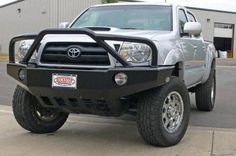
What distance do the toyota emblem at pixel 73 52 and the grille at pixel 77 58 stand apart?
0.03 meters

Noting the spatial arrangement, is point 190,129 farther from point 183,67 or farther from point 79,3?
point 79,3

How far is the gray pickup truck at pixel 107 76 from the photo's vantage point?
5.58 meters

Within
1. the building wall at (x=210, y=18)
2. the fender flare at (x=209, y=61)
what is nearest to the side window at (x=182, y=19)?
the fender flare at (x=209, y=61)

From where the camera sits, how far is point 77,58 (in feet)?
18.9

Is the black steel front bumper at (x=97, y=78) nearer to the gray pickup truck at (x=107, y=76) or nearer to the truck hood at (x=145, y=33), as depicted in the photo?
the gray pickup truck at (x=107, y=76)

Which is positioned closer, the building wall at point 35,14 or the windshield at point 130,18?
the windshield at point 130,18

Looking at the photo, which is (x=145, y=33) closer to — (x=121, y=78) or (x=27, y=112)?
(x=121, y=78)

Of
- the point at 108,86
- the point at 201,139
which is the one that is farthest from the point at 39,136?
the point at 201,139

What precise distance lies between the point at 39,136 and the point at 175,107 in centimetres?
190

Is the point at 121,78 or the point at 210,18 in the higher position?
the point at 121,78

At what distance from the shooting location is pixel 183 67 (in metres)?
6.89

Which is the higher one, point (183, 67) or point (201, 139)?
point (183, 67)

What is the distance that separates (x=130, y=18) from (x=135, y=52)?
5.25 feet

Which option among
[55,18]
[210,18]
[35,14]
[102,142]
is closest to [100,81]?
[102,142]
